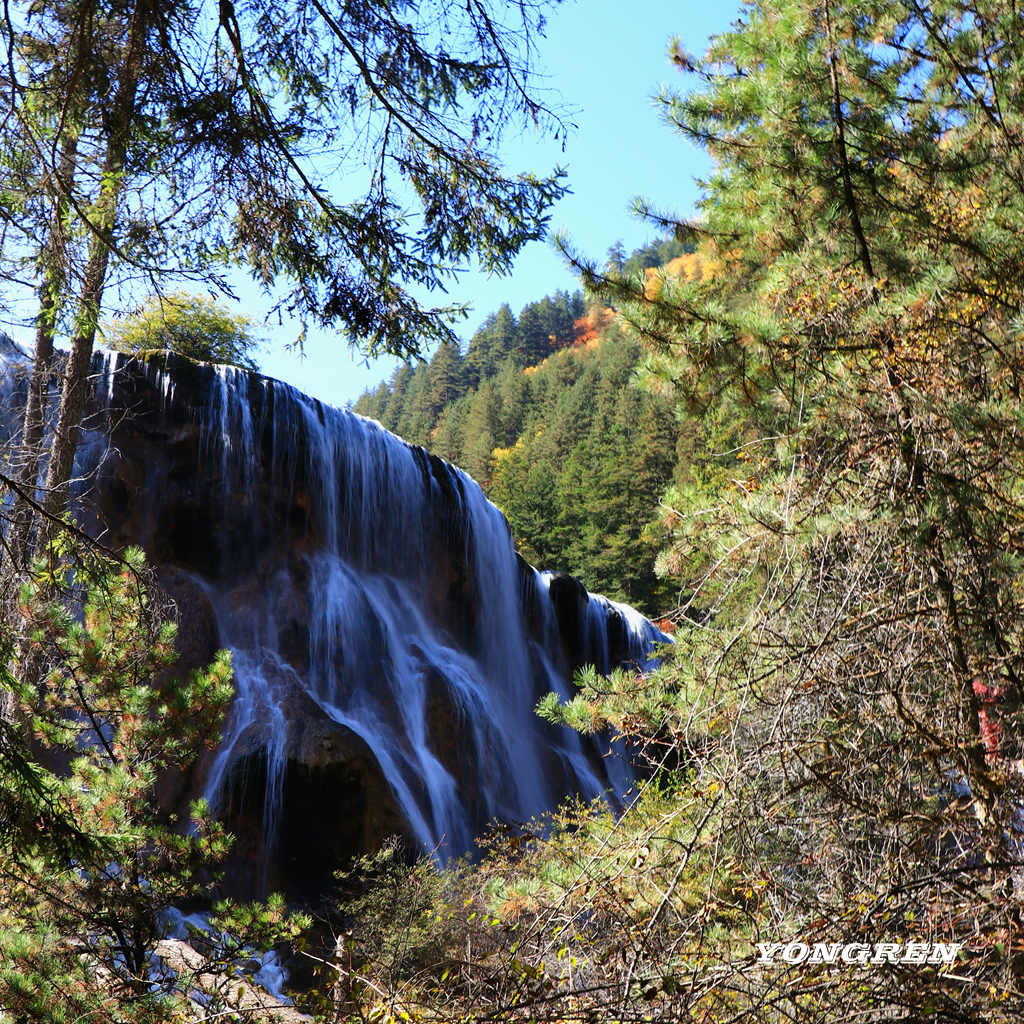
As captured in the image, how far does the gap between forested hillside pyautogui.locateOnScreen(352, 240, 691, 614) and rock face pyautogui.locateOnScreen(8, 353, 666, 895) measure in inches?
241

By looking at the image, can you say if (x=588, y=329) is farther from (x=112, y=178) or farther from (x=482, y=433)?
(x=112, y=178)

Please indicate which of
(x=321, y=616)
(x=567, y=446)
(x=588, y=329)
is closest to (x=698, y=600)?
(x=321, y=616)

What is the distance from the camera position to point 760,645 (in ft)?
7.63

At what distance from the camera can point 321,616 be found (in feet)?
44.9

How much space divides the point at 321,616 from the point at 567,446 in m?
34.4

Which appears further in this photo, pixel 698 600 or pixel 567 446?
pixel 567 446

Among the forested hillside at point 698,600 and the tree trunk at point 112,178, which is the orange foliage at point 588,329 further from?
the tree trunk at point 112,178

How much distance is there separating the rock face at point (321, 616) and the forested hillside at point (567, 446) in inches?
241

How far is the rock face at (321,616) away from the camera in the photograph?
11047 mm

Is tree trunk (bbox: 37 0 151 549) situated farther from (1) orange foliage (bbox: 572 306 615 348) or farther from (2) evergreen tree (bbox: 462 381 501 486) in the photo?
(1) orange foliage (bbox: 572 306 615 348)

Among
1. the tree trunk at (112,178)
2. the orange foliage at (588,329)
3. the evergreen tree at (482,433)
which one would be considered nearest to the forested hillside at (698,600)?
the tree trunk at (112,178)

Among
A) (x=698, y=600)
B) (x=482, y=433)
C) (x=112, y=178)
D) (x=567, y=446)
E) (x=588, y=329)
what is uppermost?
(x=588, y=329)

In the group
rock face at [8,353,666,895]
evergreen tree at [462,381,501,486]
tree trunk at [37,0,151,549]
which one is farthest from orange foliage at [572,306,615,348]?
tree trunk at [37,0,151,549]

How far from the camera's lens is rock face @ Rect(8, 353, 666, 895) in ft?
36.2
